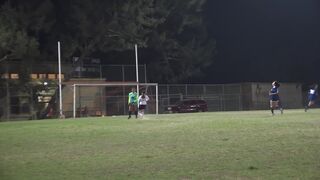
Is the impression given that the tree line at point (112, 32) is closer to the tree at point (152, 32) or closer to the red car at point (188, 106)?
the tree at point (152, 32)

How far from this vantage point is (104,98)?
2379 inches

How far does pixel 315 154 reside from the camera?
13.3 metres

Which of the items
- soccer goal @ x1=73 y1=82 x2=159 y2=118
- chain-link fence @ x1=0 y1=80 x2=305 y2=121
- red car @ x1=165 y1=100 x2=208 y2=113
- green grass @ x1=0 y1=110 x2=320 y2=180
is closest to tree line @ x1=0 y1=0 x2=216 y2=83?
chain-link fence @ x1=0 y1=80 x2=305 y2=121

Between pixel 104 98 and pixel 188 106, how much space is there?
38.0 ft

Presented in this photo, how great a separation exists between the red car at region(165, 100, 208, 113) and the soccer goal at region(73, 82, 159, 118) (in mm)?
3195

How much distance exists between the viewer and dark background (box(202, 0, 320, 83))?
278ft

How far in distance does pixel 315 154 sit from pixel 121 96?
4981 cm

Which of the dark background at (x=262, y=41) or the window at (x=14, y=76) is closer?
the window at (x=14, y=76)

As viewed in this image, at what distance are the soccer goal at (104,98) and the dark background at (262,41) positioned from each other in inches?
905

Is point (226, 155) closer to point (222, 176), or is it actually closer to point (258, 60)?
point (222, 176)

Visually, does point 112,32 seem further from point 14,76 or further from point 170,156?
point 170,156

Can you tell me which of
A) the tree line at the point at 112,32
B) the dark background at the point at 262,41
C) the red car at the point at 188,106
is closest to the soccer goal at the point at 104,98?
the red car at the point at 188,106

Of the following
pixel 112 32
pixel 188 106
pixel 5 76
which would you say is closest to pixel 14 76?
pixel 5 76

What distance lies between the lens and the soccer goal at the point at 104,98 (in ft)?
188
